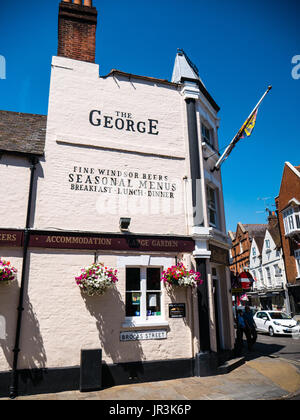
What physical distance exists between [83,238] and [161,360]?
12.8 feet

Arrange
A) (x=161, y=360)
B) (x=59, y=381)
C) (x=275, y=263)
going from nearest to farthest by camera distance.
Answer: (x=59, y=381)
(x=161, y=360)
(x=275, y=263)

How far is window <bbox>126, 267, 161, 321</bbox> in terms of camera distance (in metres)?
8.18

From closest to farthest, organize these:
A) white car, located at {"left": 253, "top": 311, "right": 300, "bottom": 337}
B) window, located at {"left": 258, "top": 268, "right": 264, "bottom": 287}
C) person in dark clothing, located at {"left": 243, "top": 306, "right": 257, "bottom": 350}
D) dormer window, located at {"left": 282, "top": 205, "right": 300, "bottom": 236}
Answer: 1. person in dark clothing, located at {"left": 243, "top": 306, "right": 257, "bottom": 350}
2. white car, located at {"left": 253, "top": 311, "right": 300, "bottom": 337}
3. dormer window, located at {"left": 282, "top": 205, "right": 300, "bottom": 236}
4. window, located at {"left": 258, "top": 268, "right": 264, "bottom": 287}

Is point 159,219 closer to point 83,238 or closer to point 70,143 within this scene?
point 83,238

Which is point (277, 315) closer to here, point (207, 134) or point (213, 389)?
point (207, 134)

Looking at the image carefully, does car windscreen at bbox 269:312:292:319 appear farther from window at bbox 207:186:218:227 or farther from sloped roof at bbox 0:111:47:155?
sloped roof at bbox 0:111:47:155

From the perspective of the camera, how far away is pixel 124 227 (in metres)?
8.41

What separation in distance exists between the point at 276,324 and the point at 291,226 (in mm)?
12138

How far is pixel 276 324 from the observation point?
59.1ft

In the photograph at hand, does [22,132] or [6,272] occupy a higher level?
[22,132]

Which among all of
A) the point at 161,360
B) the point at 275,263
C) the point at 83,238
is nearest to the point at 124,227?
the point at 83,238

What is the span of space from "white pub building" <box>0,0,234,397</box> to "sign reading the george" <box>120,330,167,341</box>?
3 cm

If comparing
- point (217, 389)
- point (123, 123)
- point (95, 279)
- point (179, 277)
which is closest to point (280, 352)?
point (217, 389)

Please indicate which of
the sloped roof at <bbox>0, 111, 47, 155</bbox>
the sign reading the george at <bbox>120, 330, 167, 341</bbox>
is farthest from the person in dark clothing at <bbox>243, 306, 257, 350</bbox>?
the sloped roof at <bbox>0, 111, 47, 155</bbox>
